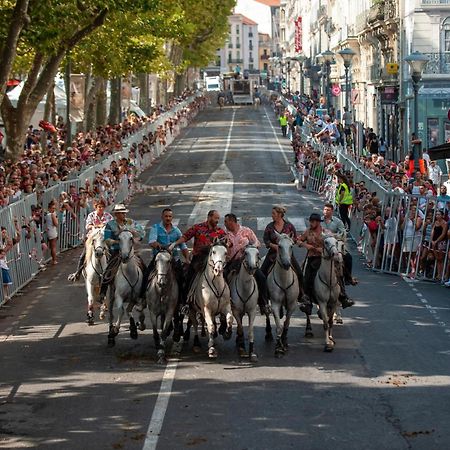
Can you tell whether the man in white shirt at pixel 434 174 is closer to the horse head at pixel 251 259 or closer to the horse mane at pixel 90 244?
the horse mane at pixel 90 244

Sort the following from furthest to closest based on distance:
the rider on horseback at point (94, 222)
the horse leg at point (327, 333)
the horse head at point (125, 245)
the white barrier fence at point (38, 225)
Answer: the white barrier fence at point (38, 225), the rider on horseback at point (94, 222), the horse leg at point (327, 333), the horse head at point (125, 245)

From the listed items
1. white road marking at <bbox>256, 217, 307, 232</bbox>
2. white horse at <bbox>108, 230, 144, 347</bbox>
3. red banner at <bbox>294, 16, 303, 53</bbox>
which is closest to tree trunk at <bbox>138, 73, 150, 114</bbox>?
white road marking at <bbox>256, 217, 307, 232</bbox>

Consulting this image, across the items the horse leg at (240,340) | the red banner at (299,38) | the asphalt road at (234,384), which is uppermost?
the red banner at (299,38)

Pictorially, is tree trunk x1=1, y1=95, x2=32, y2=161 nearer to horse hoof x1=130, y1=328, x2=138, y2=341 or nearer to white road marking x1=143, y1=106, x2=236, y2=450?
white road marking x1=143, y1=106, x2=236, y2=450

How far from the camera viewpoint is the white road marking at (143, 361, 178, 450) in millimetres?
14102

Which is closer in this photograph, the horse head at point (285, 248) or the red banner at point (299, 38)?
the horse head at point (285, 248)

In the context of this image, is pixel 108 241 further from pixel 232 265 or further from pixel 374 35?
pixel 374 35

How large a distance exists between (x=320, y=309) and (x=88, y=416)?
5260 mm

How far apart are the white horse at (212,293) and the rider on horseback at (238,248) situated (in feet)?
1.77

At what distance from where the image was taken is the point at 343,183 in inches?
Answer: 1390

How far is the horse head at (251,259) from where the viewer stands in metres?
17.8

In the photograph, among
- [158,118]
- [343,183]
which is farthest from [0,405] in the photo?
[158,118]

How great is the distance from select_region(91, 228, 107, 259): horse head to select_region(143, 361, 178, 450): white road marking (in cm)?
265

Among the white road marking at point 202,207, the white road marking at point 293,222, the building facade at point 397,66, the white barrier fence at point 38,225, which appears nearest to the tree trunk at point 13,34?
the white barrier fence at point 38,225
